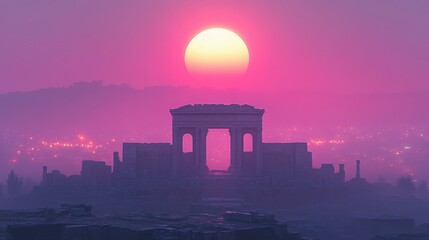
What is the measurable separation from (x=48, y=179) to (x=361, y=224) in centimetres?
4471

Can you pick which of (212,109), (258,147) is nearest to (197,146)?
(212,109)

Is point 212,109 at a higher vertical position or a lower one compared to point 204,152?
higher

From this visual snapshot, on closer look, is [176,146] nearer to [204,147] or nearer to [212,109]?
[204,147]

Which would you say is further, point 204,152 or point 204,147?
point 204,147

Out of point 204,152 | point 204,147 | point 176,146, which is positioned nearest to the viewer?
point 176,146

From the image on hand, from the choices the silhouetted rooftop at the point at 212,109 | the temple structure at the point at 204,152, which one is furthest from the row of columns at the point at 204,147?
the silhouetted rooftop at the point at 212,109

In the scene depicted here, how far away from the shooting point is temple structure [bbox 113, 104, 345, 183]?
425ft

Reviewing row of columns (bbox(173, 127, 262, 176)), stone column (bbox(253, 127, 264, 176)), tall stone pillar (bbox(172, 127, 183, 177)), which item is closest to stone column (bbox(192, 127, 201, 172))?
row of columns (bbox(173, 127, 262, 176))

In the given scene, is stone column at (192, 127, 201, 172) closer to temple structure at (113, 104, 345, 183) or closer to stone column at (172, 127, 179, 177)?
temple structure at (113, 104, 345, 183)

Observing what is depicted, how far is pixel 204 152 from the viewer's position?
13025 centimetres

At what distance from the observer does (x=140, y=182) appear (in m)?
124

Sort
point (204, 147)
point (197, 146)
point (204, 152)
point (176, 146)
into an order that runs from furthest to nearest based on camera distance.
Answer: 1. point (197, 146)
2. point (204, 147)
3. point (204, 152)
4. point (176, 146)

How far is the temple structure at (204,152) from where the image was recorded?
129500 millimetres

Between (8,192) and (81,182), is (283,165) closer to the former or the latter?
(81,182)
